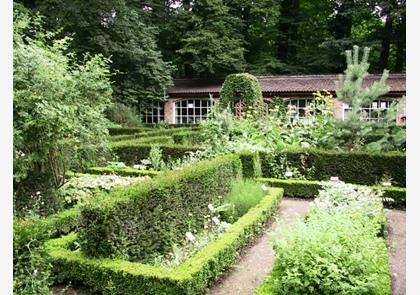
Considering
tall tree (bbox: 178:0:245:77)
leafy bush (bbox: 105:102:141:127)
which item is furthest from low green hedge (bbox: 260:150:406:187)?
tall tree (bbox: 178:0:245:77)

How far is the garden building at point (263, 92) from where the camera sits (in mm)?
22797

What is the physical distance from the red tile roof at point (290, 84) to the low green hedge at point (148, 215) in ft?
58.1

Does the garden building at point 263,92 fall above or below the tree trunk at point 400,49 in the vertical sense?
below

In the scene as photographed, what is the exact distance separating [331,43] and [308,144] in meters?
18.3

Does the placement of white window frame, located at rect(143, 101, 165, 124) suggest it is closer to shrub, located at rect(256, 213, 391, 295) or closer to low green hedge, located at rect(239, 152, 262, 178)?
low green hedge, located at rect(239, 152, 262, 178)

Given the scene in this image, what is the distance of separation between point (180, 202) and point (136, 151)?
5715mm

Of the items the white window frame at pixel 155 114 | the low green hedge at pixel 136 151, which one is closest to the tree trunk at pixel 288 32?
the white window frame at pixel 155 114

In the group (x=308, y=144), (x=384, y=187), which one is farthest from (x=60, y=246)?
(x=308, y=144)

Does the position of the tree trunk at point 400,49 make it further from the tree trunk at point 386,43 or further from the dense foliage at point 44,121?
the dense foliage at point 44,121

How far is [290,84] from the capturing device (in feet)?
81.3

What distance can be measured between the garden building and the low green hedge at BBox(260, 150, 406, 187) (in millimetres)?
12084
